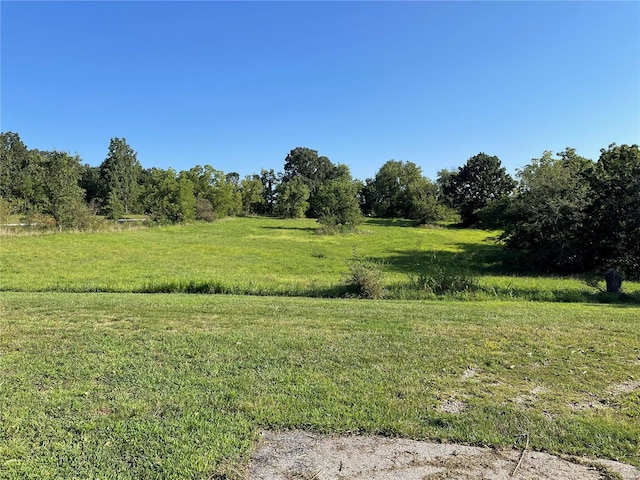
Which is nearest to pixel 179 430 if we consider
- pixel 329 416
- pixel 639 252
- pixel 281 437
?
pixel 281 437

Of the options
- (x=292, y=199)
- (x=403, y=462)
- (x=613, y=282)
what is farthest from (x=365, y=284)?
(x=292, y=199)

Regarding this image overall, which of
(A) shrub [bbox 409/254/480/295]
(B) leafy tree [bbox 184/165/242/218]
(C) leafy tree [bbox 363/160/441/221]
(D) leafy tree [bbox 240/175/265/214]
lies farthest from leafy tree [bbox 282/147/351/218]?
(A) shrub [bbox 409/254/480/295]

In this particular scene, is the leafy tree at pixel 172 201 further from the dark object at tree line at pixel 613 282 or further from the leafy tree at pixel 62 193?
the dark object at tree line at pixel 613 282

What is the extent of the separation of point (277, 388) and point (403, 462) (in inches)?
60.5

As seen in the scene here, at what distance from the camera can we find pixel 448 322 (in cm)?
725

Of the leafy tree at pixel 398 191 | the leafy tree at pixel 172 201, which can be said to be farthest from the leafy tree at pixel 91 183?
the leafy tree at pixel 398 191

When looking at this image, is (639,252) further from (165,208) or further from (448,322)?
(165,208)

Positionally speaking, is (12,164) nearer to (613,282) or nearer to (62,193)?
(62,193)

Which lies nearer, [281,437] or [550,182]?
[281,437]

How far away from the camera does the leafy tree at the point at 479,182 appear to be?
235ft

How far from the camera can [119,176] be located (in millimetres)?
68750

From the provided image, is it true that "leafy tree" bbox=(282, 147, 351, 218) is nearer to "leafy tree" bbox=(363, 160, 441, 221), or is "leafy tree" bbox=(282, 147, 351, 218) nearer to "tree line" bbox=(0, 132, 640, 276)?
"tree line" bbox=(0, 132, 640, 276)

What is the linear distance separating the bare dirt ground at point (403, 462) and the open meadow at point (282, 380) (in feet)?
0.42

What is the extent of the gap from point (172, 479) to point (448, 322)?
19.0ft
